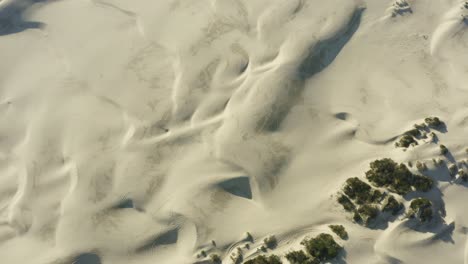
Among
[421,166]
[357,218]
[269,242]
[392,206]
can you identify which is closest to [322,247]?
[357,218]

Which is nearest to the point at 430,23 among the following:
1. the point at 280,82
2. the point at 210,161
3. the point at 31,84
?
the point at 280,82

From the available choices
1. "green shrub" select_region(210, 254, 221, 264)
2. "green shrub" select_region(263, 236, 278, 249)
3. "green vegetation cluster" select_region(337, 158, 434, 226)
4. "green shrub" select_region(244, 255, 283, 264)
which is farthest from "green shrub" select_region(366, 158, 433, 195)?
"green shrub" select_region(210, 254, 221, 264)

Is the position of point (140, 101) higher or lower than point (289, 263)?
higher

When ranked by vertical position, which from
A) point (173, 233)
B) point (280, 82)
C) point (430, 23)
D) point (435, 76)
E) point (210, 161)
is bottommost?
point (173, 233)

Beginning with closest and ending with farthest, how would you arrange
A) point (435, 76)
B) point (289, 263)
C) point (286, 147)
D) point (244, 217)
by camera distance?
point (289, 263), point (244, 217), point (286, 147), point (435, 76)

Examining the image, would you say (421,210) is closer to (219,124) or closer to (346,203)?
(346,203)

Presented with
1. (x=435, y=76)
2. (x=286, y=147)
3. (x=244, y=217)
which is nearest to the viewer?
(x=244, y=217)

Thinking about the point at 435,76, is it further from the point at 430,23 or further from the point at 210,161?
the point at 210,161
